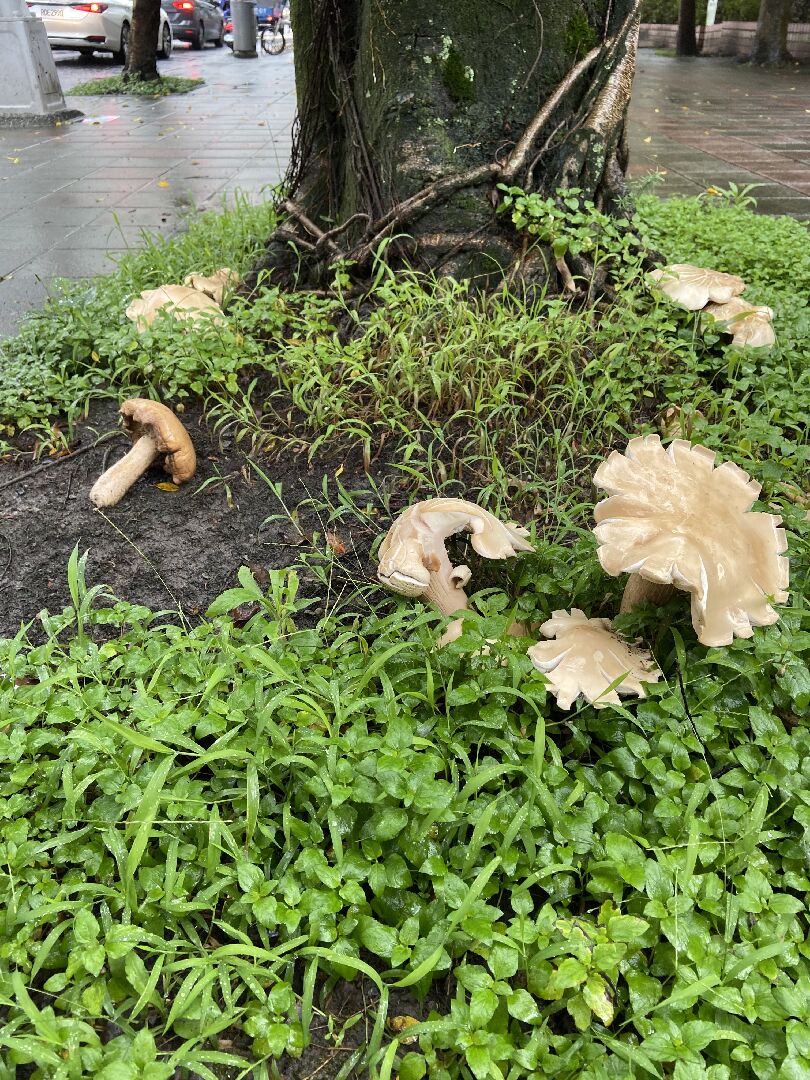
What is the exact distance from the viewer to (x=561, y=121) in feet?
12.0

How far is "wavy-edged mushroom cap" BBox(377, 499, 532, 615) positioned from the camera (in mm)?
2135

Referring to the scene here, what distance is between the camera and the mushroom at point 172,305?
3.58 meters

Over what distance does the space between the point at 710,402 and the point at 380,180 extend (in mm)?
1911

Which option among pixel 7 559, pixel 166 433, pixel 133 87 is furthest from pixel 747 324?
pixel 133 87

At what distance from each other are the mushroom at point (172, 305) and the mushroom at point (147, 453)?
28.6 inches

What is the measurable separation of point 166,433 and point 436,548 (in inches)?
50.9

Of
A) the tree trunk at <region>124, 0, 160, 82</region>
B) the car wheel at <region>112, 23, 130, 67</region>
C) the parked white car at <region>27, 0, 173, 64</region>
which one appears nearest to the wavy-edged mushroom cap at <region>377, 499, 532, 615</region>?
the tree trunk at <region>124, 0, 160, 82</region>

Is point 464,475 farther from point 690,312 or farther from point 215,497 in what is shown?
point 690,312

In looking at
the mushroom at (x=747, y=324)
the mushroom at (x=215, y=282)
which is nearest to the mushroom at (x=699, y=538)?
the mushroom at (x=747, y=324)

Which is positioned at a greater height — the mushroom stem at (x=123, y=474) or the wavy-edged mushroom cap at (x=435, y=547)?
the wavy-edged mushroom cap at (x=435, y=547)

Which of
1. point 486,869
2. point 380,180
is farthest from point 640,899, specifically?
point 380,180

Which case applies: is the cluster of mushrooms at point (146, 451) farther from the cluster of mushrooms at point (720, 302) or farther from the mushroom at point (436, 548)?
the cluster of mushrooms at point (720, 302)

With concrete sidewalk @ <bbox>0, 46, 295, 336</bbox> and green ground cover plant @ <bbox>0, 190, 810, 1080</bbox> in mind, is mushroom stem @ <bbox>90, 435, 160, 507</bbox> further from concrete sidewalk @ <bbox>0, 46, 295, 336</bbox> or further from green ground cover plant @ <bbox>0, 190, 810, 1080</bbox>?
concrete sidewalk @ <bbox>0, 46, 295, 336</bbox>

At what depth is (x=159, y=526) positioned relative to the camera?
291 centimetres
